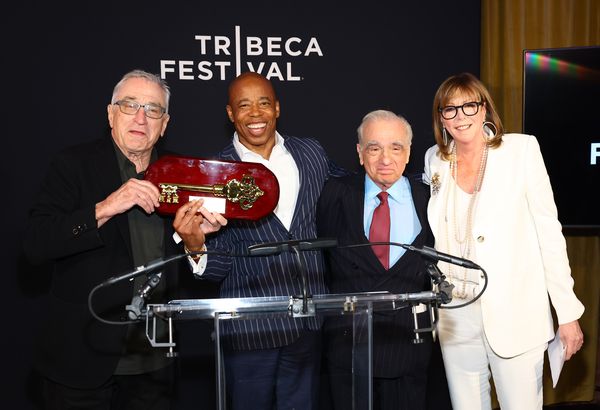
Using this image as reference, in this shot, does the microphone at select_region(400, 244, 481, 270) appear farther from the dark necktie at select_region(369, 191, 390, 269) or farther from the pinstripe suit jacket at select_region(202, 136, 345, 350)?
the pinstripe suit jacket at select_region(202, 136, 345, 350)

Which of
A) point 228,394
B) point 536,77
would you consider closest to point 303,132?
point 536,77

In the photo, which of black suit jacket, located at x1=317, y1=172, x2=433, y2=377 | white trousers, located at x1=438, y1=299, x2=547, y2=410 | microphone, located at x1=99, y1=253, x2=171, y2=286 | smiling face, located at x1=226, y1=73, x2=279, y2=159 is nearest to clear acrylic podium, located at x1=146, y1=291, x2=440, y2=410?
microphone, located at x1=99, y1=253, x2=171, y2=286

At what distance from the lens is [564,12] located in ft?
13.1

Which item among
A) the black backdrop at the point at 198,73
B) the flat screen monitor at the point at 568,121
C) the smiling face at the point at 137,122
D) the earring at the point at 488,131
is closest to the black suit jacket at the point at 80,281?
the smiling face at the point at 137,122

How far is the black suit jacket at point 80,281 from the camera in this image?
2.47 metres

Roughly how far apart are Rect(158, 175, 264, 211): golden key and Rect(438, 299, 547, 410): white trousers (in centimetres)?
80

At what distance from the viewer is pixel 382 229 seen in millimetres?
2703

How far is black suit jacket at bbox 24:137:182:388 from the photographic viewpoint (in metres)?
2.47

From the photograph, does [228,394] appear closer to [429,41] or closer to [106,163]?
[106,163]

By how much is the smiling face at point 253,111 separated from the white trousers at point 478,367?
3.05 feet

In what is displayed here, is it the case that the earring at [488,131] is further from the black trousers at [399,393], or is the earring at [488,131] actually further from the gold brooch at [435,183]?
the black trousers at [399,393]

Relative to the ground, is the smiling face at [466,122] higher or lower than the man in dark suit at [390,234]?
higher

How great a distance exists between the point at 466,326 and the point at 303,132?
1.60 meters

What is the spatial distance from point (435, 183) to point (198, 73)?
1.50m
